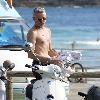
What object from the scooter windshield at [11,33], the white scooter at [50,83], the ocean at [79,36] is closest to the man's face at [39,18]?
the white scooter at [50,83]

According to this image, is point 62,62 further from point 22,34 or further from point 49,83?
point 22,34

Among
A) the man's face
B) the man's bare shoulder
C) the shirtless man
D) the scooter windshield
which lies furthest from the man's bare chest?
the scooter windshield

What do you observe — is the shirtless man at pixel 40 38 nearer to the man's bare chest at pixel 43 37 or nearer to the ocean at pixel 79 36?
the man's bare chest at pixel 43 37

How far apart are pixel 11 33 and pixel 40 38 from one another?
356 centimetres

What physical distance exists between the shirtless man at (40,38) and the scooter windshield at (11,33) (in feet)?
8.99

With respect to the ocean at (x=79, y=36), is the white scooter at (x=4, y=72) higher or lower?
higher

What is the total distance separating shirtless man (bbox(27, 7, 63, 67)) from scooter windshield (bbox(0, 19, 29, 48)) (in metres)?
2.74

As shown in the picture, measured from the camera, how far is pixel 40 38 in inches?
317

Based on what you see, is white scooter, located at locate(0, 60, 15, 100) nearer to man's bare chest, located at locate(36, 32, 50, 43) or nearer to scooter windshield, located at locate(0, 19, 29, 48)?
man's bare chest, located at locate(36, 32, 50, 43)

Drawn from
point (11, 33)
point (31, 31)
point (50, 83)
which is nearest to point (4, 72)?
point (50, 83)

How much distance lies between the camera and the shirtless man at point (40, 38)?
25.1 feet

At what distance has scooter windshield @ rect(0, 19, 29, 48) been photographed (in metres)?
11.1

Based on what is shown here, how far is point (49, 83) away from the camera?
693 cm

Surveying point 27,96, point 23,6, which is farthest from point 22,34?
point 23,6
